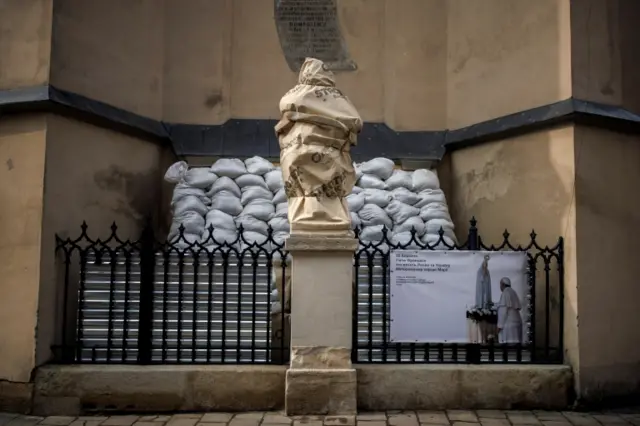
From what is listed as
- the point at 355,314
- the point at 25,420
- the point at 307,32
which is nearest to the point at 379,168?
the point at 307,32

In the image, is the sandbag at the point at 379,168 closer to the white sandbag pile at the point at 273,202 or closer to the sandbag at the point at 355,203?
the white sandbag pile at the point at 273,202

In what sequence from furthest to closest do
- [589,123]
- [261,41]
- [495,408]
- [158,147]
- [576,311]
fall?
[261,41], [158,147], [589,123], [576,311], [495,408]

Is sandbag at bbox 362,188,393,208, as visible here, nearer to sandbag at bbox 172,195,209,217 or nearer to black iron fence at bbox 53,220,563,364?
black iron fence at bbox 53,220,563,364

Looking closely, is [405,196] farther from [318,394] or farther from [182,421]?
[182,421]

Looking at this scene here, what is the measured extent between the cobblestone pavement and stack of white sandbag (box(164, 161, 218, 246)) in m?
2.40

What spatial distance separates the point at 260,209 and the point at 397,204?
5.84 ft

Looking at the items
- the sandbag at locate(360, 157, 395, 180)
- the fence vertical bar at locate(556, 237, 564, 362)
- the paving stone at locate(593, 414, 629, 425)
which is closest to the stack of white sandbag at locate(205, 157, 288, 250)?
the sandbag at locate(360, 157, 395, 180)

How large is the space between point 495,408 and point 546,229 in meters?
2.09

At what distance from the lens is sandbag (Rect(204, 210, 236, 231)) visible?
292 inches

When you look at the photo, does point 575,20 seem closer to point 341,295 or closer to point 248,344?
point 341,295

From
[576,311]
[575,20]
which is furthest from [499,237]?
[575,20]

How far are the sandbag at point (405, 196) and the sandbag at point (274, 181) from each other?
150 cm

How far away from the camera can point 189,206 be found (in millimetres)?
7629

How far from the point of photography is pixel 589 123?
20.8ft
